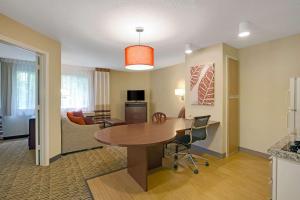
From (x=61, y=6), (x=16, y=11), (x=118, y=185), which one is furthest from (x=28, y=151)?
(x=61, y=6)

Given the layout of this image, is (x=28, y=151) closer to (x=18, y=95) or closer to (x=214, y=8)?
(x=18, y=95)

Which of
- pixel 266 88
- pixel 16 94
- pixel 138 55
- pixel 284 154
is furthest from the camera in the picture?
pixel 16 94

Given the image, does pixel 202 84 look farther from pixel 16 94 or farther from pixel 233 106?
pixel 16 94

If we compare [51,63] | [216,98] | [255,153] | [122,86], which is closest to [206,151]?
[255,153]

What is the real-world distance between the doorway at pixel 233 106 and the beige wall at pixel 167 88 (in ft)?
6.07

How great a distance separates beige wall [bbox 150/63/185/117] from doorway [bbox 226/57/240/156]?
6.07ft

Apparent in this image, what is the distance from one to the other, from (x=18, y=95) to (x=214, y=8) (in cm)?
567

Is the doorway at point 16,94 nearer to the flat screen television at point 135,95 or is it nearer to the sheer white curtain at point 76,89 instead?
the sheer white curtain at point 76,89

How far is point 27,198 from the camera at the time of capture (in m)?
1.97

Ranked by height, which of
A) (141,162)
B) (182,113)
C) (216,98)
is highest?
(216,98)

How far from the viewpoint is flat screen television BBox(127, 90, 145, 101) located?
654 cm

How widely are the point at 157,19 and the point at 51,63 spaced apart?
2.17 meters

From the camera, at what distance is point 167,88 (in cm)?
590

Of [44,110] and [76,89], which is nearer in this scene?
[44,110]
